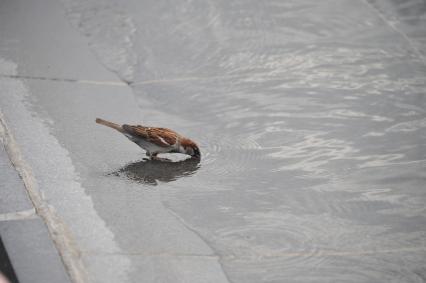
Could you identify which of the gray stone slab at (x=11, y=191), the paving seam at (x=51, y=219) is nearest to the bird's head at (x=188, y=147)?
the paving seam at (x=51, y=219)

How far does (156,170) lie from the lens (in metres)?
7.00

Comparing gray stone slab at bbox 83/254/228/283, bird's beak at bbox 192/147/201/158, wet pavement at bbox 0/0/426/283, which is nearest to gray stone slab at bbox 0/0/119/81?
wet pavement at bbox 0/0/426/283

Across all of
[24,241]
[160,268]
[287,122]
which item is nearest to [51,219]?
[24,241]

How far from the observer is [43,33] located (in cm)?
908

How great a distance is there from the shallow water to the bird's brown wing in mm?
246

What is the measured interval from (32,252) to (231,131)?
262 centimetres

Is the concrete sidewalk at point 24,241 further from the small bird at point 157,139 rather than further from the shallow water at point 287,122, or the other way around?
the small bird at point 157,139

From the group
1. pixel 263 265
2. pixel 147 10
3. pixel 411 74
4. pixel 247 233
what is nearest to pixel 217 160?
pixel 247 233

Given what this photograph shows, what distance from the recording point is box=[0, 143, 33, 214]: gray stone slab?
5.90 m

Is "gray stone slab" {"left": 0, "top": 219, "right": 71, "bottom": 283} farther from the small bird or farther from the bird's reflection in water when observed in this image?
the small bird

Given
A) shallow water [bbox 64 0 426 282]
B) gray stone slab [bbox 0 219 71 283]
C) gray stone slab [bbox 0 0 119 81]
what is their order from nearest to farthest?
gray stone slab [bbox 0 219 71 283]
shallow water [bbox 64 0 426 282]
gray stone slab [bbox 0 0 119 81]

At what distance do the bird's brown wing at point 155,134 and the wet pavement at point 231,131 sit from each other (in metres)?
0.24

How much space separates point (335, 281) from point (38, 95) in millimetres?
3553

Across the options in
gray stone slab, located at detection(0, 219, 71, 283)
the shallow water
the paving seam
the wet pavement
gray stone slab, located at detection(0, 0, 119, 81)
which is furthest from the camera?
gray stone slab, located at detection(0, 0, 119, 81)
